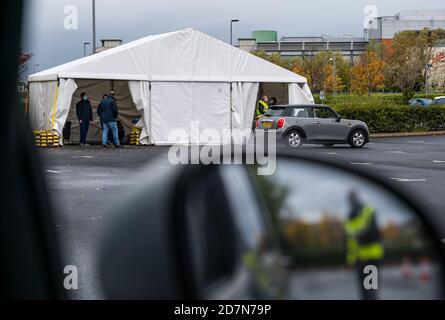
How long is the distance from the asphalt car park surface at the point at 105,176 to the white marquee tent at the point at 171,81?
6.03 feet

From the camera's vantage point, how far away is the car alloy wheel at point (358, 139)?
81.3ft

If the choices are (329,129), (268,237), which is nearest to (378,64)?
(329,129)

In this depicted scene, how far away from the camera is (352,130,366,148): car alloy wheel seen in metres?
24.8

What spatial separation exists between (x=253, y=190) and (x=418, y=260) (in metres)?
0.27

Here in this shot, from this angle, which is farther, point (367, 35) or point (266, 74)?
point (367, 35)

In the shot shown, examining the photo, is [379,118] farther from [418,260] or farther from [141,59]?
[418,260]

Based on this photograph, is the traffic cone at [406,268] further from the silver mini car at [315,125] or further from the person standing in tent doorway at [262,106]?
the person standing in tent doorway at [262,106]

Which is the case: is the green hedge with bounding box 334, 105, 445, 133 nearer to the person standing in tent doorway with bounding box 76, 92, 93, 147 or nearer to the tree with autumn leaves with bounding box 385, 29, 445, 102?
the person standing in tent doorway with bounding box 76, 92, 93, 147

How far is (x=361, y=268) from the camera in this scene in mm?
1204

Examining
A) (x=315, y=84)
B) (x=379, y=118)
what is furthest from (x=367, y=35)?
(x=379, y=118)

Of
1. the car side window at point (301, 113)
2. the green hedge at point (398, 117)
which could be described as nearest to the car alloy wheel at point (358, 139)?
the car side window at point (301, 113)

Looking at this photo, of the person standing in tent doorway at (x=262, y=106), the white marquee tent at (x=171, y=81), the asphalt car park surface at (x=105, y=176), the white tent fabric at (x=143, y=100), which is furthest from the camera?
Answer: the person standing in tent doorway at (x=262, y=106)

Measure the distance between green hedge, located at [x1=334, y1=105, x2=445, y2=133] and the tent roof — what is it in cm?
578
